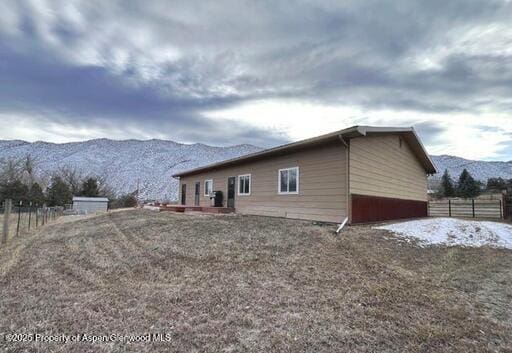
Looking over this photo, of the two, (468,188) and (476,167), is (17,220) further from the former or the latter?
(476,167)

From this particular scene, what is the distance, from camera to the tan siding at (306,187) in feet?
31.0

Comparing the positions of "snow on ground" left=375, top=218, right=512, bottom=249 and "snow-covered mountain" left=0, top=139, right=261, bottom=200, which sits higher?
"snow-covered mountain" left=0, top=139, right=261, bottom=200

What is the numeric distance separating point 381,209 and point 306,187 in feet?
10.2

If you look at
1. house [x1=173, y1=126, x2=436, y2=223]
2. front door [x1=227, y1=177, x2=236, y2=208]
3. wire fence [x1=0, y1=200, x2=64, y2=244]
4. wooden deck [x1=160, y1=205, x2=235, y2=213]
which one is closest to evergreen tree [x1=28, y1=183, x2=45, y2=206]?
wire fence [x1=0, y1=200, x2=64, y2=244]

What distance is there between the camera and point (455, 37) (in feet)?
31.6

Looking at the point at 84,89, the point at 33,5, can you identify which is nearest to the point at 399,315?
the point at 33,5

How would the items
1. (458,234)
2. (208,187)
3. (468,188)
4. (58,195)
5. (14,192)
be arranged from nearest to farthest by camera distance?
(458,234)
(208,187)
(14,192)
(58,195)
(468,188)

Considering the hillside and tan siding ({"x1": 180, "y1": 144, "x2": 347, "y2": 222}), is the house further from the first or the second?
the hillside

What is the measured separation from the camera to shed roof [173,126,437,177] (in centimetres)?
891

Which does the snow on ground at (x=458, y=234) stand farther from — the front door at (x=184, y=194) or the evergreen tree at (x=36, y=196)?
the evergreen tree at (x=36, y=196)

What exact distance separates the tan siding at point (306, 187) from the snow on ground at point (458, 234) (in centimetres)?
193

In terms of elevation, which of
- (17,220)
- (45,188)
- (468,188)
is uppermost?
(468,188)

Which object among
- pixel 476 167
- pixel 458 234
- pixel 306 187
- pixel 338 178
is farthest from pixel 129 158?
pixel 476 167

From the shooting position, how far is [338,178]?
9438 millimetres
